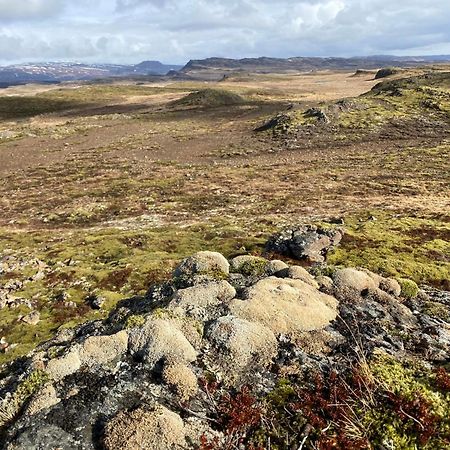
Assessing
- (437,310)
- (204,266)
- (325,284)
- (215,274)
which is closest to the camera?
(437,310)

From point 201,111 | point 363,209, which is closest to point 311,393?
point 363,209

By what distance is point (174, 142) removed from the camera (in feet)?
310

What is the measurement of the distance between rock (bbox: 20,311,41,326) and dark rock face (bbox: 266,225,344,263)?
15.1 metres

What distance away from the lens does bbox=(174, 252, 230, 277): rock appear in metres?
15.9

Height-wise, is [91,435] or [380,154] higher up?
[91,435]

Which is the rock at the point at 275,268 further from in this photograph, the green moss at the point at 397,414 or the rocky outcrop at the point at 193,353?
the green moss at the point at 397,414

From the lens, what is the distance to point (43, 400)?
927 cm

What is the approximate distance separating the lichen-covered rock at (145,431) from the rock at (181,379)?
795 millimetres

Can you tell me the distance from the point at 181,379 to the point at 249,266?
7296 millimetres

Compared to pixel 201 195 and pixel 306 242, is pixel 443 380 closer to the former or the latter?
pixel 306 242

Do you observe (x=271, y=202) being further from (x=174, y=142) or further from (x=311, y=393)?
(x=174, y=142)

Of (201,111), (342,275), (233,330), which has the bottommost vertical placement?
(201,111)

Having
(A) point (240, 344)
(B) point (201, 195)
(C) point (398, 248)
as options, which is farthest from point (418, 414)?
(B) point (201, 195)

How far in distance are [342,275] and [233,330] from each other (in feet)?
18.7
